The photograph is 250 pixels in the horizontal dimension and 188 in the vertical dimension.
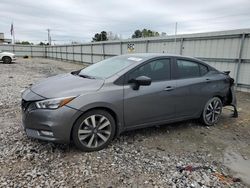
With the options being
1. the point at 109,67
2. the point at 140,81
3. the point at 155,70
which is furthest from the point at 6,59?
the point at 140,81

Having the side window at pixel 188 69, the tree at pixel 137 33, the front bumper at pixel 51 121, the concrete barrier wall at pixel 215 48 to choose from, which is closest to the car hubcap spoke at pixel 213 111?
the side window at pixel 188 69

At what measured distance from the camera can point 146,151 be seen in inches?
147

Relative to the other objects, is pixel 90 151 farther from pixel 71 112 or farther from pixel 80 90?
pixel 80 90

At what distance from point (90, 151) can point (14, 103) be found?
3.88 meters

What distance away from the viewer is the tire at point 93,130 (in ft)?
11.3

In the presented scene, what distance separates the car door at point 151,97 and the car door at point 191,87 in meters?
0.20

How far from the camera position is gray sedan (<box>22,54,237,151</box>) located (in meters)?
3.33

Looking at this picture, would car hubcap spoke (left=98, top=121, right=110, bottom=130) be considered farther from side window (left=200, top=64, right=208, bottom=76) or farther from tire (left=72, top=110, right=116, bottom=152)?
→ side window (left=200, top=64, right=208, bottom=76)

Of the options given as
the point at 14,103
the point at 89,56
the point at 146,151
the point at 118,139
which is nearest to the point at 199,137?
the point at 146,151

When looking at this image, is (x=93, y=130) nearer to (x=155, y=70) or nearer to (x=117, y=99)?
(x=117, y=99)

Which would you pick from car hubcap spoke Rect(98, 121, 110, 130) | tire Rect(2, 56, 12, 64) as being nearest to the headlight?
car hubcap spoke Rect(98, 121, 110, 130)

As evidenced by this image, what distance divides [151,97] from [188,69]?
46.4 inches

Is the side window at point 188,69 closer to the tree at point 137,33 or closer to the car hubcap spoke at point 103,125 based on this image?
the car hubcap spoke at point 103,125

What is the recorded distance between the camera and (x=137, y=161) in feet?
11.2
